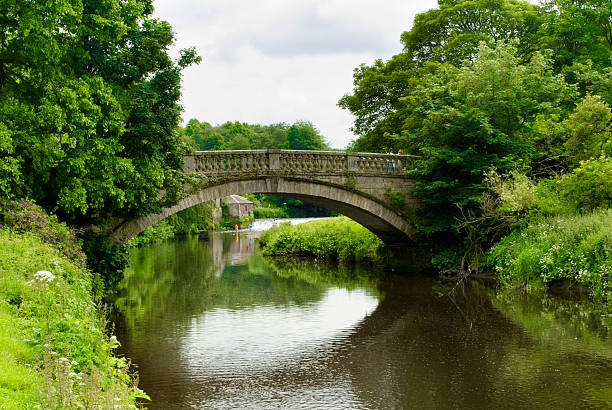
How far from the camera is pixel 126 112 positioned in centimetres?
1374

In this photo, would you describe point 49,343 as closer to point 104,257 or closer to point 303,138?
point 104,257

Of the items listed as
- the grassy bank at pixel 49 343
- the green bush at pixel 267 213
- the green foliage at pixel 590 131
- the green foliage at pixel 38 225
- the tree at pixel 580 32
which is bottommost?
the grassy bank at pixel 49 343

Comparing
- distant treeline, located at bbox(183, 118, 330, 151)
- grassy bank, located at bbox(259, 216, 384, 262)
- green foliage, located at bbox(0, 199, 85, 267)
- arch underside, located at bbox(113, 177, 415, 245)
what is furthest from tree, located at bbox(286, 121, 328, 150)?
green foliage, located at bbox(0, 199, 85, 267)

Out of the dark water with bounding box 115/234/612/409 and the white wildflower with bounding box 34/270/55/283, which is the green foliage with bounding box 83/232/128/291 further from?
the white wildflower with bounding box 34/270/55/283

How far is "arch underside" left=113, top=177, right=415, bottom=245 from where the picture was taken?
55.0 feet

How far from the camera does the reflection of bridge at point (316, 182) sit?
17594mm

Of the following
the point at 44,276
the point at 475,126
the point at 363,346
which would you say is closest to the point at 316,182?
the point at 475,126

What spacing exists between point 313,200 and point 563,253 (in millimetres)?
8253

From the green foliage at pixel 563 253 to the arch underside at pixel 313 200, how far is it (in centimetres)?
425

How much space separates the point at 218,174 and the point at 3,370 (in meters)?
12.8

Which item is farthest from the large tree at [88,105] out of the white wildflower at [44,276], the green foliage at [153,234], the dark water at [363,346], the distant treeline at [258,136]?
the distant treeline at [258,136]

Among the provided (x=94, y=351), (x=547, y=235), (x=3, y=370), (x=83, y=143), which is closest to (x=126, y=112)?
(x=83, y=143)

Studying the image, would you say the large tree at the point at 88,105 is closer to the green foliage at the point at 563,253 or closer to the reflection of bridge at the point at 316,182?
the reflection of bridge at the point at 316,182

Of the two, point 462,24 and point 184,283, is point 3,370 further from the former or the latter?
point 462,24
